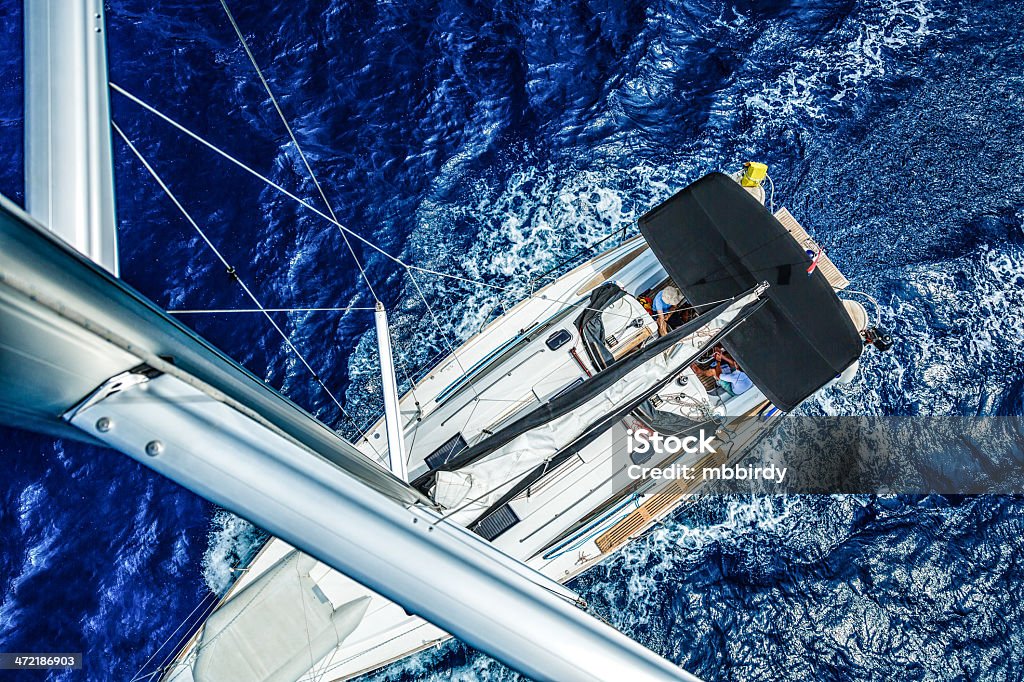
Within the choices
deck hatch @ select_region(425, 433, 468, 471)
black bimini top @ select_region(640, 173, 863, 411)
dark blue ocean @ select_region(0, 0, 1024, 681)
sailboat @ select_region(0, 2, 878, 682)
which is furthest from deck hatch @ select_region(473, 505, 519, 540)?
black bimini top @ select_region(640, 173, 863, 411)

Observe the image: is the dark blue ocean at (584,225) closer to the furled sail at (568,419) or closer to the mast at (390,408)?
the furled sail at (568,419)

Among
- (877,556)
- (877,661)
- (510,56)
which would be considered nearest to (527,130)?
(510,56)

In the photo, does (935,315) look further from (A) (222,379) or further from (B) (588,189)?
(A) (222,379)

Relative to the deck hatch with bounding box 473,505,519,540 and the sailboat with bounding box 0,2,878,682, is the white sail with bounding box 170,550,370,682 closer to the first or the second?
the sailboat with bounding box 0,2,878,682

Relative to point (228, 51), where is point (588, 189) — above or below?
below

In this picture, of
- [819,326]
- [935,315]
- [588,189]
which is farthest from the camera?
[588,189]

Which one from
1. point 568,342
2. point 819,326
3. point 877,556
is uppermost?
point 568,342

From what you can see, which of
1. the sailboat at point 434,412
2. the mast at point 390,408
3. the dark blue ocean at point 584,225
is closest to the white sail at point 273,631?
Result: the sailboat at point 434,412
